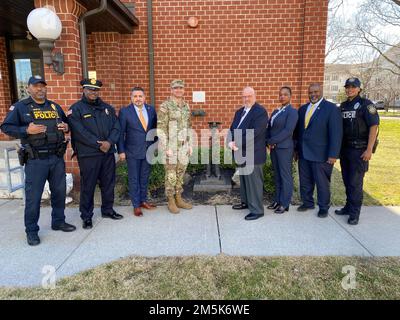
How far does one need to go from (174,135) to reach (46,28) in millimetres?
2292

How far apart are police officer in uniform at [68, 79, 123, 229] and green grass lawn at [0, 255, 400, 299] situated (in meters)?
1.25

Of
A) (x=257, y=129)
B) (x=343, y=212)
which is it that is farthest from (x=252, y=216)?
(x=343, y=212)

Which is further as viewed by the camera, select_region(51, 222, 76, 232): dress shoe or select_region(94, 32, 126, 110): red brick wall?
select_region(94, 32, 126, 110): red brick wall

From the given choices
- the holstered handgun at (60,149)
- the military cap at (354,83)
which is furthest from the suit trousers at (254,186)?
the holstered handgun at (60,149)

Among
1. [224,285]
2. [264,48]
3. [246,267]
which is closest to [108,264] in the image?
[224,285]

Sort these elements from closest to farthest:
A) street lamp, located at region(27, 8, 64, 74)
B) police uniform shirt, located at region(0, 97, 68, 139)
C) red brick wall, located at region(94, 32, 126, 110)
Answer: police uniform shirt, located at region(0, 97, 68, 139), street lamp, located at region(27, 8, 64, 74), red brick wall, located at region(94, 32, 126, 110)

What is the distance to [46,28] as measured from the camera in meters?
4.18

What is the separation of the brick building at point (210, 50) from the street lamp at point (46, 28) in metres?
2.29

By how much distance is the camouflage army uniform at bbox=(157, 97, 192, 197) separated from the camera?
421 centimetres

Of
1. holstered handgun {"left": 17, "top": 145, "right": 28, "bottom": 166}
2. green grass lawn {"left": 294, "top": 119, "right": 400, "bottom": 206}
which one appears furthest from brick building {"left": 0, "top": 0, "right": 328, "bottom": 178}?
holstered handgun {"left": 17, "top": 145, "right": 28, "bottom": 166}

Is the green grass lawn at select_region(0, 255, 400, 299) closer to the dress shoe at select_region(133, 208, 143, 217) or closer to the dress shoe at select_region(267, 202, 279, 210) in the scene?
the dress shoe at select_region(133, 208, 143, 217)

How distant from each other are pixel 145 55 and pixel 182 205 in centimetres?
405

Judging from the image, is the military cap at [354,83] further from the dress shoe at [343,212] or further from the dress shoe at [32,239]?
the dress shoe at [32,239]

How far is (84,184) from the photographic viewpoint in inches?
155
